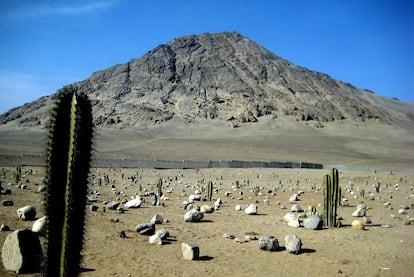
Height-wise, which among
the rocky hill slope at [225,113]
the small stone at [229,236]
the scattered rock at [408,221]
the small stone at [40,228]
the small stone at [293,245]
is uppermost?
the rocky hill slope at [225,113]

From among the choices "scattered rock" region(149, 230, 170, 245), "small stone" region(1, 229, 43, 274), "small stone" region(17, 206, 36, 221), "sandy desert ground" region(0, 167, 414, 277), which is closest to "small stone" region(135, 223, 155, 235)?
"sandy desert ground" region(0, 167, 414, 277)

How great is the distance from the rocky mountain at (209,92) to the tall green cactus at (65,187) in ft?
310

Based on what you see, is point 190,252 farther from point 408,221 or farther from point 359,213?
point 359,213

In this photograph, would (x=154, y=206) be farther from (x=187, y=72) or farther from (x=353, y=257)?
(x=187, y=72)

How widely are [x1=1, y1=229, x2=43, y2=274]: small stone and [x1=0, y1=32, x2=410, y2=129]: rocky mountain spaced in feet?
304

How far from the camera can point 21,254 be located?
5.97 metres

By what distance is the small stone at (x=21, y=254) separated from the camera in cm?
595

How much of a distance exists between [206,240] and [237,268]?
1.98 metres

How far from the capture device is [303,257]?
749 cm

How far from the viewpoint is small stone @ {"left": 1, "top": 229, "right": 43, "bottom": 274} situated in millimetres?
5945

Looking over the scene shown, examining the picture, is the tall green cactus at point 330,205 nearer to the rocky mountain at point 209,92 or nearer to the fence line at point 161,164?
the fence line at point 161,164

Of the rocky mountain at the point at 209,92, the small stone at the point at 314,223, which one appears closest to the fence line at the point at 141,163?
the small stone at the point at 314,223

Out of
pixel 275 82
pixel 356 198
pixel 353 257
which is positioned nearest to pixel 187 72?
pixel 275 82

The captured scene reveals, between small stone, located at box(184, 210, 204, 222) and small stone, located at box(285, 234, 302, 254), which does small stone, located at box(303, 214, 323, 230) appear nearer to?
small stone, located at box(285, 234, 302, 254)
